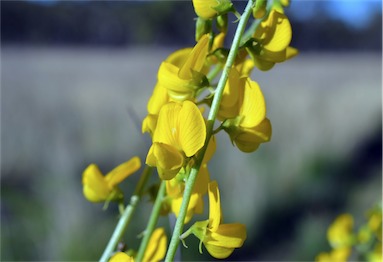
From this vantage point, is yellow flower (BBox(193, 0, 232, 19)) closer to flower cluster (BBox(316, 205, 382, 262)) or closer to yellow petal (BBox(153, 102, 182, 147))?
yellow petal (BBox(153, 102, 182, 147))

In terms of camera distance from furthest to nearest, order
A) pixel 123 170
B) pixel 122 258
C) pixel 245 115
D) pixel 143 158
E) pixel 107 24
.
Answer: pixel 107 24
pixel 143 158
pixel 123 170
pixel 245 115
pixel 122 258

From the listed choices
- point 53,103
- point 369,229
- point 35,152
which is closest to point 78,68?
point 53,103

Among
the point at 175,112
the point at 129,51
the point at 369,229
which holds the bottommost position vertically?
the point at 129,51

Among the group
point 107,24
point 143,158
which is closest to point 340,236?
point 143,158

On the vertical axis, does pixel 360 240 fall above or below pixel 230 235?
below

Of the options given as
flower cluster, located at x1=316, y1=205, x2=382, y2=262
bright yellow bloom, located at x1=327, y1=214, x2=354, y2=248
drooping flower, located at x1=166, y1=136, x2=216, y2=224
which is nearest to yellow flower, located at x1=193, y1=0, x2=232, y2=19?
drooping flower, located at x1=166, y1=136, x2=216, y2=224

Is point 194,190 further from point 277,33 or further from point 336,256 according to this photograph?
point 336,256

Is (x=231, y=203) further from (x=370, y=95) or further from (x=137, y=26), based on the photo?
(x=137, y=26)

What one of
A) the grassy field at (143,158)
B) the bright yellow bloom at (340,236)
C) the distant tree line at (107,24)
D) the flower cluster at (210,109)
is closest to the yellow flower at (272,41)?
the flower cluster at (210,109)
